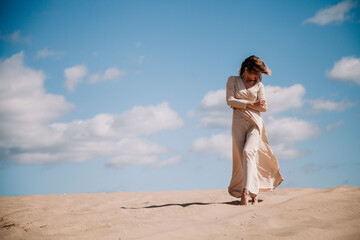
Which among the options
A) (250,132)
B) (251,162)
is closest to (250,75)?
(250,132)

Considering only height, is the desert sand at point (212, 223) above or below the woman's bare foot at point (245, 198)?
below

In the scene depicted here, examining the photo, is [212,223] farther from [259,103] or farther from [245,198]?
[259,103]

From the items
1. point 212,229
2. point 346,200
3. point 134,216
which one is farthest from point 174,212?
point 346,200

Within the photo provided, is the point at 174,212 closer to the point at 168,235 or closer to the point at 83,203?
the point at 168,235

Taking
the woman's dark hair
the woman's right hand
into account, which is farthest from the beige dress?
the woman's dark hair

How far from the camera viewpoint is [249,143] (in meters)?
5.56

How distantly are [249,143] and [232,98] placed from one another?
2.86ft

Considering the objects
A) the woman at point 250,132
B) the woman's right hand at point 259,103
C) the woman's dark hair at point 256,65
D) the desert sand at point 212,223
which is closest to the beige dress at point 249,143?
the woman at point 250,132

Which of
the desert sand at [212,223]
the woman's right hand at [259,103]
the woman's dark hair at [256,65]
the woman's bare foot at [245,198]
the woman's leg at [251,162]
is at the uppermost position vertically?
the woman's dark hair at [256,65]

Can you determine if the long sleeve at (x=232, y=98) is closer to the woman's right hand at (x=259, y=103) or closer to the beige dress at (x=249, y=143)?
the beige dress at (x=249, y=143)

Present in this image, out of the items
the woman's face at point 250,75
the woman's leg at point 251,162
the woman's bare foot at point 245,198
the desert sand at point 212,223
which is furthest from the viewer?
the woman's face at point 250,75

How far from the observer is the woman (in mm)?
5543

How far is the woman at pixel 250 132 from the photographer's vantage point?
5.54m

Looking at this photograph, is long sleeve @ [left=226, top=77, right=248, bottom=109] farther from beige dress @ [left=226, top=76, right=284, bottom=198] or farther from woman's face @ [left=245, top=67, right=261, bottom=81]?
woman's face @ [left=245, top=67, right=261, bottom=81]
